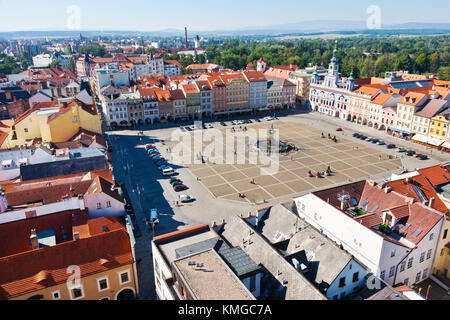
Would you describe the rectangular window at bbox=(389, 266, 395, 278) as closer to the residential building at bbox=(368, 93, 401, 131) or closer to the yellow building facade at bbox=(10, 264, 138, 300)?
the yellow building facade at bbox=(10, 264, 138, 300)

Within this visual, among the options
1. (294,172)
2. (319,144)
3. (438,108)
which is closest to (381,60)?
(438,108)

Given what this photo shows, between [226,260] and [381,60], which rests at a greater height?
[381,60]

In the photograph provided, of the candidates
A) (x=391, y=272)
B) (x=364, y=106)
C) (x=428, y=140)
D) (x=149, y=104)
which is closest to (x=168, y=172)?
(x=149, y=104)

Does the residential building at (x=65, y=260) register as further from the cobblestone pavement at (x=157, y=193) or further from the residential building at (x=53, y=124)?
the residential building at (x=53, y=124)

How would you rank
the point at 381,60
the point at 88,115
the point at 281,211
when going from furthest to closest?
1. the point at 381,60
2. the point at 88,115
3. the point at 281,211

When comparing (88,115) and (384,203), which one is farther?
(88,115)

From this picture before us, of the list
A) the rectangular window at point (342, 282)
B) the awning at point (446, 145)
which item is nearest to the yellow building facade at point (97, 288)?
the rectangular window at point (342, 282)

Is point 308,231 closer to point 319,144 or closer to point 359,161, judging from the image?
point 359,161
